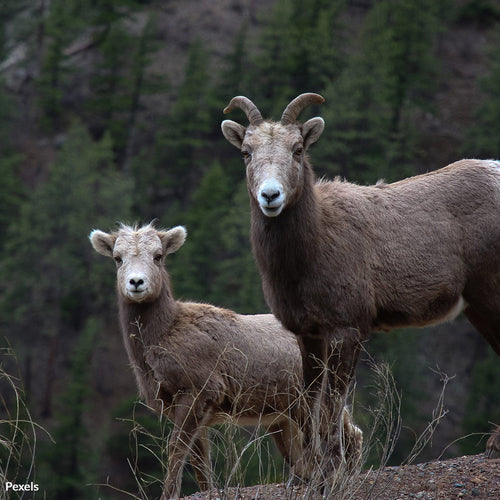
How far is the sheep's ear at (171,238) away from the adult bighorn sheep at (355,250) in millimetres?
2092

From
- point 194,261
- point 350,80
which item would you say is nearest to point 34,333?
point 194,261

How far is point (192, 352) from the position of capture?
7.67 m

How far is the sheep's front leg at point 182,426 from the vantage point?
6609 millimetres

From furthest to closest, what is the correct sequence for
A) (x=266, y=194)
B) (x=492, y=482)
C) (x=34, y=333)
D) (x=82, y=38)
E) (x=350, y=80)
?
(x=82, y=38) → (x=350, y=80) → (x=34, y=333) → (x=492, y=482) → (x=266, y=194)

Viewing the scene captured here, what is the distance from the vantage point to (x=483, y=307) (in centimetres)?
614

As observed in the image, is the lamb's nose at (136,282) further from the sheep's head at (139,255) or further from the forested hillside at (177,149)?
the forested hillside at (177,149)

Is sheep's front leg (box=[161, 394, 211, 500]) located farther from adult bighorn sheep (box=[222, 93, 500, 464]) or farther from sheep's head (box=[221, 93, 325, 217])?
sheep's head (box=[221, 93, 325, 217])

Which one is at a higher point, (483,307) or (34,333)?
(483,307)

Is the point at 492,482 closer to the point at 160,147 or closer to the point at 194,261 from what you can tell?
the point at 194,261

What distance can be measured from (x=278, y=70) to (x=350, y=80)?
19.4 feet

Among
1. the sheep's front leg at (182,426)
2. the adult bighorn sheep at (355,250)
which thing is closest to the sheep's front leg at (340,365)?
the adult bighorn sheep at (355,250)

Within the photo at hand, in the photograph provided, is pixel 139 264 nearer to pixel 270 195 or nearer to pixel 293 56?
pixel 270 195

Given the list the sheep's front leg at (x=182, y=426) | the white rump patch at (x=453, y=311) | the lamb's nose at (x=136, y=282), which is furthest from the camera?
the lamb's nose at (x=136, y=282)

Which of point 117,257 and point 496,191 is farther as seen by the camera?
point 117,257
